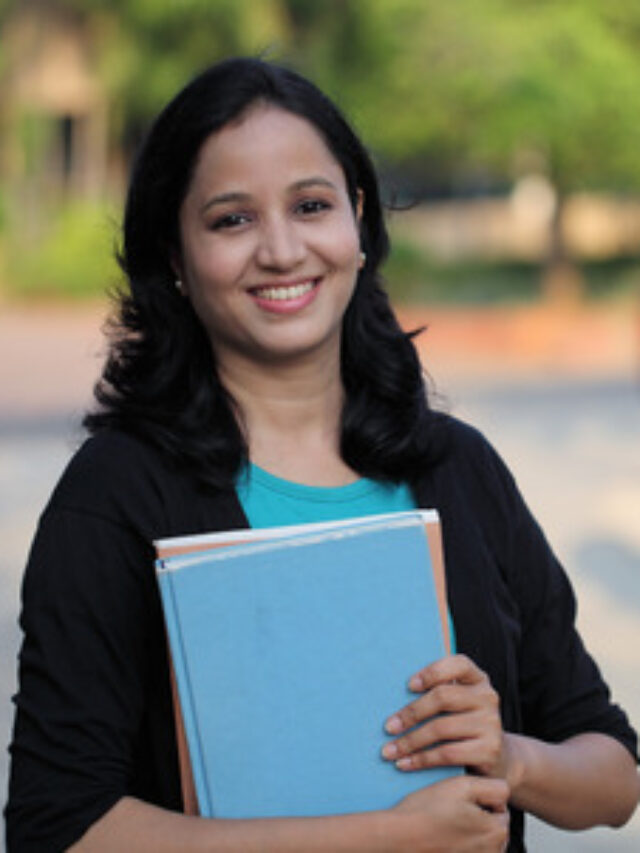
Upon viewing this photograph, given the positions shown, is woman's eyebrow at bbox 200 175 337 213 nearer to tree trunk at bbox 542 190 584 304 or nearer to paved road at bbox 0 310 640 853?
paved road at bbox 0 310 640 853

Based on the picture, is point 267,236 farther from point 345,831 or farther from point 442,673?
point 345,831

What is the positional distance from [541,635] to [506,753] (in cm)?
23

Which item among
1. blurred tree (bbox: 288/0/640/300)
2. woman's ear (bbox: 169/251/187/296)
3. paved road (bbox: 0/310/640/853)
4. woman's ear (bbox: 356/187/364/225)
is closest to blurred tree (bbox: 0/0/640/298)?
blurred tree (bbox: 288/0/640/300)

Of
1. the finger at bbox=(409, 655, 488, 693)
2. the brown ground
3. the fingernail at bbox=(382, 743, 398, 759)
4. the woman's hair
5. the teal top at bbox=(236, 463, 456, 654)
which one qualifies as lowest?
the fingernail at bbox=(382, 743, 398, 759)

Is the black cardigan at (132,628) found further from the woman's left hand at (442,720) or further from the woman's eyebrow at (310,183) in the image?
the woman's eyebrow at (310,183)

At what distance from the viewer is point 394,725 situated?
1526 millimetres

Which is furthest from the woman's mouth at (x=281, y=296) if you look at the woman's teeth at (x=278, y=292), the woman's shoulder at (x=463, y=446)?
the woman's shoulder at (x=463, y=446)

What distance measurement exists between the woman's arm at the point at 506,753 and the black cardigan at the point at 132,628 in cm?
6

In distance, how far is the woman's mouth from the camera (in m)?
1.76

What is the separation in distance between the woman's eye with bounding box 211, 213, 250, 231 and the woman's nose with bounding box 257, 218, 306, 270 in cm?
2

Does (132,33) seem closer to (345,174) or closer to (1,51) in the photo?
(1,51)

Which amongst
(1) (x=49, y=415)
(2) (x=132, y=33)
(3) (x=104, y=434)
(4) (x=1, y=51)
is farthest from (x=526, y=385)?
(3) (x=104, y=434)

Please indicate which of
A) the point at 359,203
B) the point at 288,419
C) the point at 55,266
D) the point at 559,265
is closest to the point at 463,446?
the point at 288,419

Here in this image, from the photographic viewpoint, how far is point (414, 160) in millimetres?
26594
